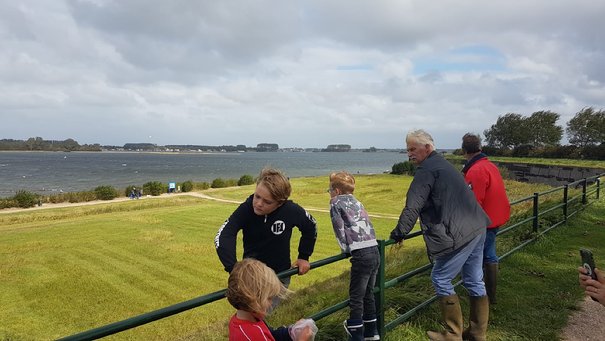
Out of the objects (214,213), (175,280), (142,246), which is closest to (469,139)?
(175,280)

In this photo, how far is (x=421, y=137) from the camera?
383 centimetres

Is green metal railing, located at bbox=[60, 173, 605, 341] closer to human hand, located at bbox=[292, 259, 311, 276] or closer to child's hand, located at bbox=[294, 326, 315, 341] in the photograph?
human hand, located at bbox=[292, 259, 311, 276]

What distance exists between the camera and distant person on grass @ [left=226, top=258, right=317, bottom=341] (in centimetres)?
212

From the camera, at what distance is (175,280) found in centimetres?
1466

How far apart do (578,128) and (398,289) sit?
209ft

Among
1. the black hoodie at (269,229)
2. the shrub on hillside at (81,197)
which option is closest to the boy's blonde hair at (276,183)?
the black hoodie at (269,229)

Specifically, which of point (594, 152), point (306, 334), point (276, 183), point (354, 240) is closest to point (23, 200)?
point (354, 240)

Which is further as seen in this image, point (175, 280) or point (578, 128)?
point (578, 128)

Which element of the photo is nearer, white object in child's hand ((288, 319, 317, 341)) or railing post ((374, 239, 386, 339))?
white object in child's hand ((288, 319, 317, 341))

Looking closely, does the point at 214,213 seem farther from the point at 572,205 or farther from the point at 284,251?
the point at 284,251

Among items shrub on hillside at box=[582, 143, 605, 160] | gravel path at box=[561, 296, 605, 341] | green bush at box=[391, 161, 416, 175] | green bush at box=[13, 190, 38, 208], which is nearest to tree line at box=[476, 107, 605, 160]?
shrub on hillside at box=[582, 143, 605, 160]

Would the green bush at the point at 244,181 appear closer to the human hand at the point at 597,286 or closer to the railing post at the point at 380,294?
the railing post at the point at 380,294

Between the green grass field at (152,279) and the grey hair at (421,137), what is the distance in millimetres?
2124

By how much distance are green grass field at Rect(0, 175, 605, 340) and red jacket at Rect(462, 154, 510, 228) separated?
1387 mm
